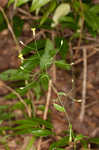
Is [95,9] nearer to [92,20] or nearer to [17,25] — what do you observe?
[92,20]

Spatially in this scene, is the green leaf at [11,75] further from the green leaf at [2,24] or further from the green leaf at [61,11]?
the green leaf at [61,11]

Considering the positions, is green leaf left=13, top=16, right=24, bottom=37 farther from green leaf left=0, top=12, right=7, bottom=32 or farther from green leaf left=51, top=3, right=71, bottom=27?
green leaf left=51, top=3, right=71, bottom=27

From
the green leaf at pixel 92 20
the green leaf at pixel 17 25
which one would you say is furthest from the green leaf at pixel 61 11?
the green leaf at pixel 17 25

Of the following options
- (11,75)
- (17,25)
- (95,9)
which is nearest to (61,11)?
→ (95,9)

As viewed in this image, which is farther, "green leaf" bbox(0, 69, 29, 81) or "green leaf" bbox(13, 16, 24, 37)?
"green leaf" bbox(13, 16, 24, 37)

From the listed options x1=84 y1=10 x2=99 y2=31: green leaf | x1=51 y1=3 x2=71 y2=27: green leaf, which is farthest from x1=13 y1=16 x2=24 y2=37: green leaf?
x1=84 y1=10 x2=99 y2=31: green leaf
